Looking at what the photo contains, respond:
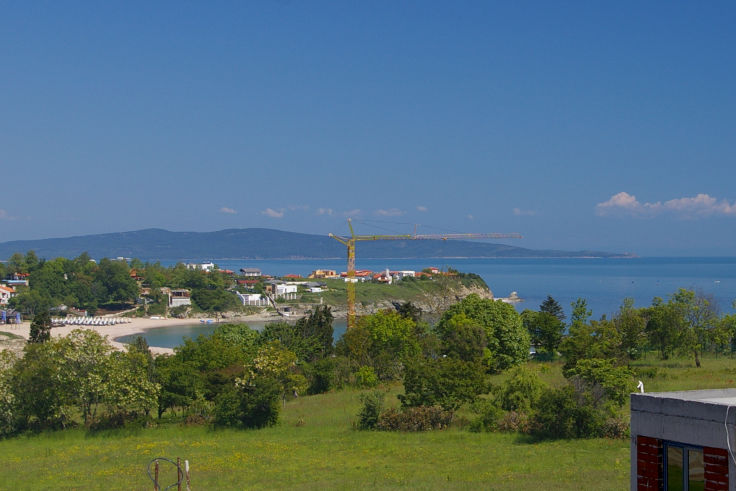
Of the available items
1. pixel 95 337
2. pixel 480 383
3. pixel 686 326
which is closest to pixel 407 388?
pixel 480 383

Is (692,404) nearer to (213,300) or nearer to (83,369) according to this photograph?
(83,369)

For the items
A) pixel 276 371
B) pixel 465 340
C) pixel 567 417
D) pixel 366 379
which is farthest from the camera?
pixel 366 379

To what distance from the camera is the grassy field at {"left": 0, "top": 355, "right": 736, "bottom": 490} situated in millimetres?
18641

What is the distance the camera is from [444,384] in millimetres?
27953

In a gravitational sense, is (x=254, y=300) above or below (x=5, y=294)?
below

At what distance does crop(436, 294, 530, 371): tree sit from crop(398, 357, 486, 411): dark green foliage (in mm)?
14866

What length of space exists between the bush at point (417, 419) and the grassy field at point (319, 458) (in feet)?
2.36

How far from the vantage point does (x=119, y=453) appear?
24.8 meters

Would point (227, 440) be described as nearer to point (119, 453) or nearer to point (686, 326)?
point (119, 453)

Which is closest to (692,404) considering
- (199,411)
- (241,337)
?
(199,411)

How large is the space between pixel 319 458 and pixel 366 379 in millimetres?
19206

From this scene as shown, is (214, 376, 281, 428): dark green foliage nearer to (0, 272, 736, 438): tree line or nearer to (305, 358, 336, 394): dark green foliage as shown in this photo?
(0, 272, 736, 438): tree line

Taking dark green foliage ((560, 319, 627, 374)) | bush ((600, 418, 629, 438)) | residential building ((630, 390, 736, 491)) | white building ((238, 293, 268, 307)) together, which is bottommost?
white building ((238, 293, 268, 307))

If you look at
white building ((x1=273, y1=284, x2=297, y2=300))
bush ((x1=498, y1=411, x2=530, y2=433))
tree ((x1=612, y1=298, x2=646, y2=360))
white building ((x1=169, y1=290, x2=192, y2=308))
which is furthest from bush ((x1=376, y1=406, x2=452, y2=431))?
white building ((x1=273, y1=284, x2=297, y2=300))
